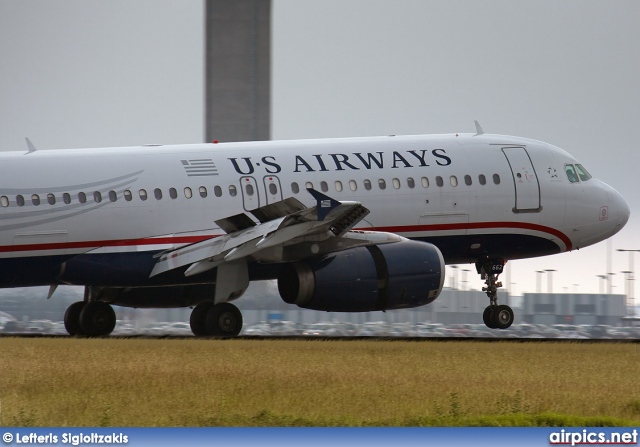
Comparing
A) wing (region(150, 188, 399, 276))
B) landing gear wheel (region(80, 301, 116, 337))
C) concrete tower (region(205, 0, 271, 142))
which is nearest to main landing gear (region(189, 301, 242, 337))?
wing (region(150, 188, 399, 276))

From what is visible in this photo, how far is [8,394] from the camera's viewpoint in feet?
52.9

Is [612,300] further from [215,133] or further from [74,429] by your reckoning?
[74,429]

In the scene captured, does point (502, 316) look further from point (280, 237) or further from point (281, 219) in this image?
point (281, 219)

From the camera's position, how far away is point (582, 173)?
3106cm

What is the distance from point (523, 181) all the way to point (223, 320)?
7.85 meters

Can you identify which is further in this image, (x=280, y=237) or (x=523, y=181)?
(x=523, y=181)

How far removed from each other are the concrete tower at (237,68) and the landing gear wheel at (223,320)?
147ft

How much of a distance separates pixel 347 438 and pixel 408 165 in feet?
56.4

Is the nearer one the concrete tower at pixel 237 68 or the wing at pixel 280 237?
the wing at pixel 280 237

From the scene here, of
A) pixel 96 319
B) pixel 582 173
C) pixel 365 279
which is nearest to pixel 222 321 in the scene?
pixel 365 279
